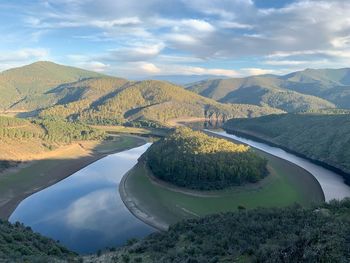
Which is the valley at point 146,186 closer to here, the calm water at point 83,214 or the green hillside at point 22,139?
the calm water at point 83,214

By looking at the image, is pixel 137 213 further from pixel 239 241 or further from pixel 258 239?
pixel 258 239

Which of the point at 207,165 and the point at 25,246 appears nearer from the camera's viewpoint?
the point at 25,246

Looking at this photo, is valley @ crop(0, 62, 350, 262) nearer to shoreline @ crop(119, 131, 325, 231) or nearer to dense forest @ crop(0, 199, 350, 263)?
shoreline @ crop(119, 131, 325, 231)

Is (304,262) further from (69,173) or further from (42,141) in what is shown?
(42,141)

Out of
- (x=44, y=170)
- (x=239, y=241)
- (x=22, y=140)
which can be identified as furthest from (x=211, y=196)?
(x=22, y=140)

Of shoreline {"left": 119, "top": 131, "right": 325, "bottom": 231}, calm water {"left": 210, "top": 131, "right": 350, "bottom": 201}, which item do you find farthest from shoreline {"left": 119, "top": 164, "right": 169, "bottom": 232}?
calm water {"left": 210, "top": 131, "right": 350, "bottom": 201}

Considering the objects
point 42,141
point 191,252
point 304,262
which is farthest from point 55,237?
point 42,141

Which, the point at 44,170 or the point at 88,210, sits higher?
the point at 44,170
